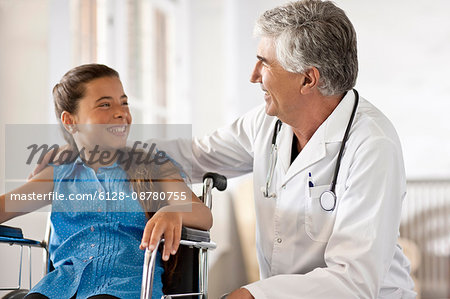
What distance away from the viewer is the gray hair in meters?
1.59

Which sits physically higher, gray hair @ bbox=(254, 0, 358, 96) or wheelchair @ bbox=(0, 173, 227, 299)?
gray hair @ bbox=(254, 0, 358, 96)

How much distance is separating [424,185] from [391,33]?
4.30ft

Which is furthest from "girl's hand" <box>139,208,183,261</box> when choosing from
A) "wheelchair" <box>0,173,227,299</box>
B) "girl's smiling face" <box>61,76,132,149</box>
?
"girl's smiling face" <box>61,76,132,149</box>

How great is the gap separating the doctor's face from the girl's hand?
0.47 m

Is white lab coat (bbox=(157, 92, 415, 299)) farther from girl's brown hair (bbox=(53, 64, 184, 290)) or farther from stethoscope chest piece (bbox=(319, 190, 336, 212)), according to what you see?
girl's brown hair (bbox=(53, 64, 184, 290))

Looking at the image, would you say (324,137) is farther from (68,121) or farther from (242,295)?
(68,121)

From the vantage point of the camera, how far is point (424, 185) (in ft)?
15.2

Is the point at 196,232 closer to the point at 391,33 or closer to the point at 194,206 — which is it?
the point at 194,206

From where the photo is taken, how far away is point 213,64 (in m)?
4.59

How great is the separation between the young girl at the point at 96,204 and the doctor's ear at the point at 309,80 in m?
0.43

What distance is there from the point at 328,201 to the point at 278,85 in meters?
0.36

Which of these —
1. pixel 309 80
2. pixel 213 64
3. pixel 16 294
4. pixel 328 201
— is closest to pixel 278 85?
pixel 309 80

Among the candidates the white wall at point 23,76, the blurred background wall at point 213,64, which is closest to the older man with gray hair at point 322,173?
the white wall at point 23,76

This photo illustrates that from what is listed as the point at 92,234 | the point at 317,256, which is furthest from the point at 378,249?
the point at 92,234
